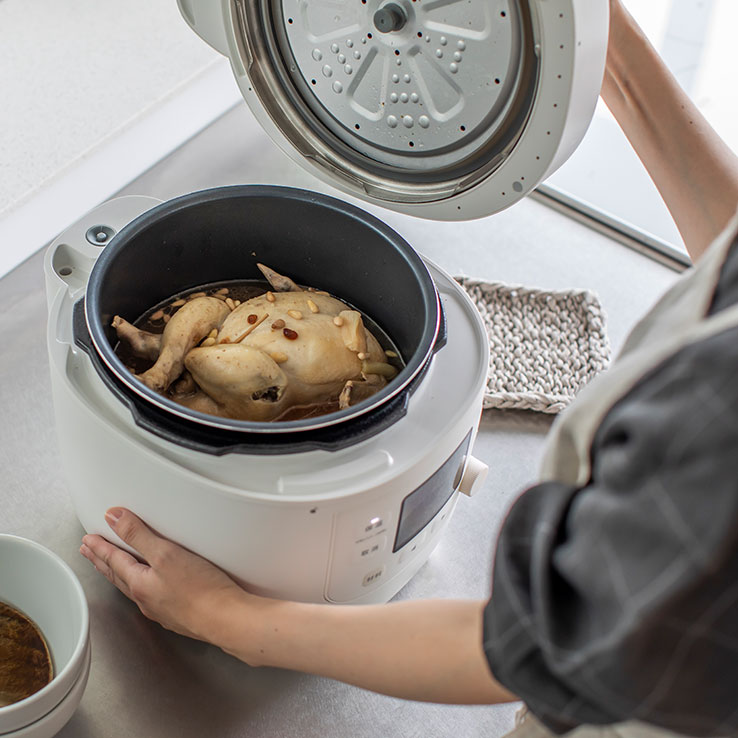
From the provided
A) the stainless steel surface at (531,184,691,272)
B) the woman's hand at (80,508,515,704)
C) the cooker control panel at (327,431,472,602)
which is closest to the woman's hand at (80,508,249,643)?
the woman's hand at (80,508,515,704)

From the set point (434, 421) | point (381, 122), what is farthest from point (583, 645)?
point (381, 122)

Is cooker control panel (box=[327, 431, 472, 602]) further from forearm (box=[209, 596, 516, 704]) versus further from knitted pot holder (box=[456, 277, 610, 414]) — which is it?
knitted pot holder (box=[456, 277, 610, 414])

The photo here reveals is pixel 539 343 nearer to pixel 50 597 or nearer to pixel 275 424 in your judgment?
pixel 275 424

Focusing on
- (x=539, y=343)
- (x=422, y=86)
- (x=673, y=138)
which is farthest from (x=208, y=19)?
(x=539, y=343)

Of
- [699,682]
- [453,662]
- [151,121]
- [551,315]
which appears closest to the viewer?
[699,682]

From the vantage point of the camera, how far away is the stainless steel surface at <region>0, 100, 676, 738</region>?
898 mm

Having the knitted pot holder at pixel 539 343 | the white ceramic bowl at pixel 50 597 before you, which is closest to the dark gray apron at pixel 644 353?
the white ceramic bowl at pixel 50 597

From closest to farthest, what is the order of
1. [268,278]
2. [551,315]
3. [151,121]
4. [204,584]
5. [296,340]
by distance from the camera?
[204,584] → [296,340] → [268,278] → [551,315] → [151,121]

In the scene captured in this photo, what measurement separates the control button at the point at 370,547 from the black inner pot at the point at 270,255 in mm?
174

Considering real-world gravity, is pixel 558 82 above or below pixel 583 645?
above

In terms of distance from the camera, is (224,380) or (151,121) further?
(151,121)

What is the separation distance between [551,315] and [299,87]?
56cm

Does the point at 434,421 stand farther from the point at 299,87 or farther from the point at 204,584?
the point at 299,87

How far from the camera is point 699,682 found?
1.56 ft
